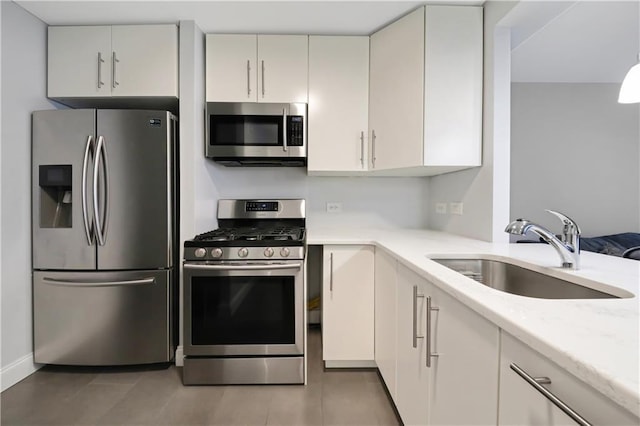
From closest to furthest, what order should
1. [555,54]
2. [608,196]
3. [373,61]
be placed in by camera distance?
[373,61] < [555,54] < [608,196]

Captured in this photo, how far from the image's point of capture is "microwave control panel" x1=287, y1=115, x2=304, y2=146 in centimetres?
217

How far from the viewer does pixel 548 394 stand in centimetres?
53

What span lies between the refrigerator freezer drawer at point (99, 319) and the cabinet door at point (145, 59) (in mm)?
1216

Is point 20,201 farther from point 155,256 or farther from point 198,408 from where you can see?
point 198,408

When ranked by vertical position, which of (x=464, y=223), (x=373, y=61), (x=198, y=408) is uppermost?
(x=373, y=61)

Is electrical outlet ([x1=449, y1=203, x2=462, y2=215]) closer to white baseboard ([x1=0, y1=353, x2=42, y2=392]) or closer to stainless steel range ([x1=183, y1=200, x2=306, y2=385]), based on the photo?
stainless steel range ([x1=183, y1=200, x2=306, y2=385])

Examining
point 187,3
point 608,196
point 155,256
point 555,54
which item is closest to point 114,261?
point 155,256

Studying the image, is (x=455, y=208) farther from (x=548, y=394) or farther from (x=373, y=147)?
(x=548, y=394)

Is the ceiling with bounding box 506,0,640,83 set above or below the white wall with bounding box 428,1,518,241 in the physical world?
above

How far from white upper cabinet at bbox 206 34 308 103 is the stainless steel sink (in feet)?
5.05

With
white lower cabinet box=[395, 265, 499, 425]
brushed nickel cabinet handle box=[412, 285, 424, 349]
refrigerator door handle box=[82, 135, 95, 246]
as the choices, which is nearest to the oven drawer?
white lower cabinet box=[395, 265, 499, 425]

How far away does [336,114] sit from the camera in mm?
2215

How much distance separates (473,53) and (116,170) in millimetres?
2303

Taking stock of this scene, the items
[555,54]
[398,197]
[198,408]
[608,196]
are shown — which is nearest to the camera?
[198,408]
